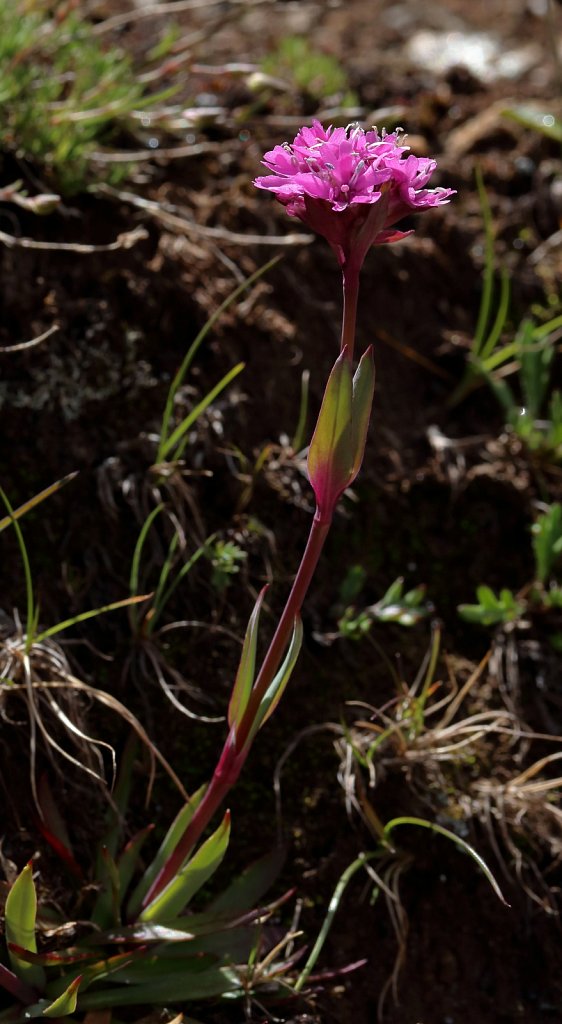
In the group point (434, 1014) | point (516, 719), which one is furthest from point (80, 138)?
point (434, 1014)

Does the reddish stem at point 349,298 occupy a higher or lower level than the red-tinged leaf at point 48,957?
higher

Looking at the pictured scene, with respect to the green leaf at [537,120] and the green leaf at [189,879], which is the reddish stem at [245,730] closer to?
the green leaf at [189,879]

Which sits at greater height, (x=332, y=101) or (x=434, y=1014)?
(x=332, y=101)

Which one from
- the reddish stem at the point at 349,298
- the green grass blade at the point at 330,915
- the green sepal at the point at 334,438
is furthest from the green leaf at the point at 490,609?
the reddish stem at the point at 349,298

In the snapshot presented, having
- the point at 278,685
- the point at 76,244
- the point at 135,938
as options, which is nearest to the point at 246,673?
the point at 278,685

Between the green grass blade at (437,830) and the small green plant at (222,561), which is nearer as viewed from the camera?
the green grass blade at (437,830)

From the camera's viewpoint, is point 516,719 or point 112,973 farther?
point 516,719

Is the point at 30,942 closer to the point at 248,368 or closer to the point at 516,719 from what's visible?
the point at 516,719
